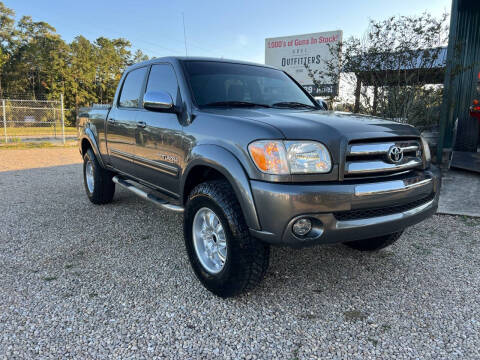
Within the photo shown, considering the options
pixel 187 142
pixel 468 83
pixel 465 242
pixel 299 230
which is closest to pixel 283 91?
pixel 187 142

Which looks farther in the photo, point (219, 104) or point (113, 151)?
point (113, 151)

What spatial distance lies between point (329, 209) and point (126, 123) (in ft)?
8.84

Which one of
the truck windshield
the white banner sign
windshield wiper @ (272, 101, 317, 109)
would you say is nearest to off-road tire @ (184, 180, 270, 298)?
the truck windshield

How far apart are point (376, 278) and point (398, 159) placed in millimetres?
1089

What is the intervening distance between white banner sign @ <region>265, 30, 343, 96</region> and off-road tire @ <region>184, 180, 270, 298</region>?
9376mm

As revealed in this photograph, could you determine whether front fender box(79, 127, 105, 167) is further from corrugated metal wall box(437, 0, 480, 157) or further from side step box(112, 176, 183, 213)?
corrugated metal wall box(437, 0, 480, 157)

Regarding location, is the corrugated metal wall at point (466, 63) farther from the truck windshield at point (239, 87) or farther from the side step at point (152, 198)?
the side step at point (152, 198)

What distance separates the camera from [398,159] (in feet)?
7.92

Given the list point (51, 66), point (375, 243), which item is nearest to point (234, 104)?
point (375, 243)

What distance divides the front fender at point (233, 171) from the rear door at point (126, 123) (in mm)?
1440

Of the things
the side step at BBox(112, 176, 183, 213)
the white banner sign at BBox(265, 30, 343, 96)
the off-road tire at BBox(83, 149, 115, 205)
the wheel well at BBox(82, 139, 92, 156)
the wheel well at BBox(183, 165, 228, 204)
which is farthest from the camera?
the white banner sign at BBox(265, 30, 343, 96)

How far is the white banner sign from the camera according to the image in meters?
11.6

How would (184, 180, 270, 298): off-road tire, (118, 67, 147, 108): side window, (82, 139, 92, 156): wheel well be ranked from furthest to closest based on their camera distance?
1. (82, 139, 92, 156): wheel well
2. (118, 67, 147, 108): side window
3. (184, 180, 270, 298): off-road tire

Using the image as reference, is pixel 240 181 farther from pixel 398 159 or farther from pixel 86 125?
pixel 86 125
